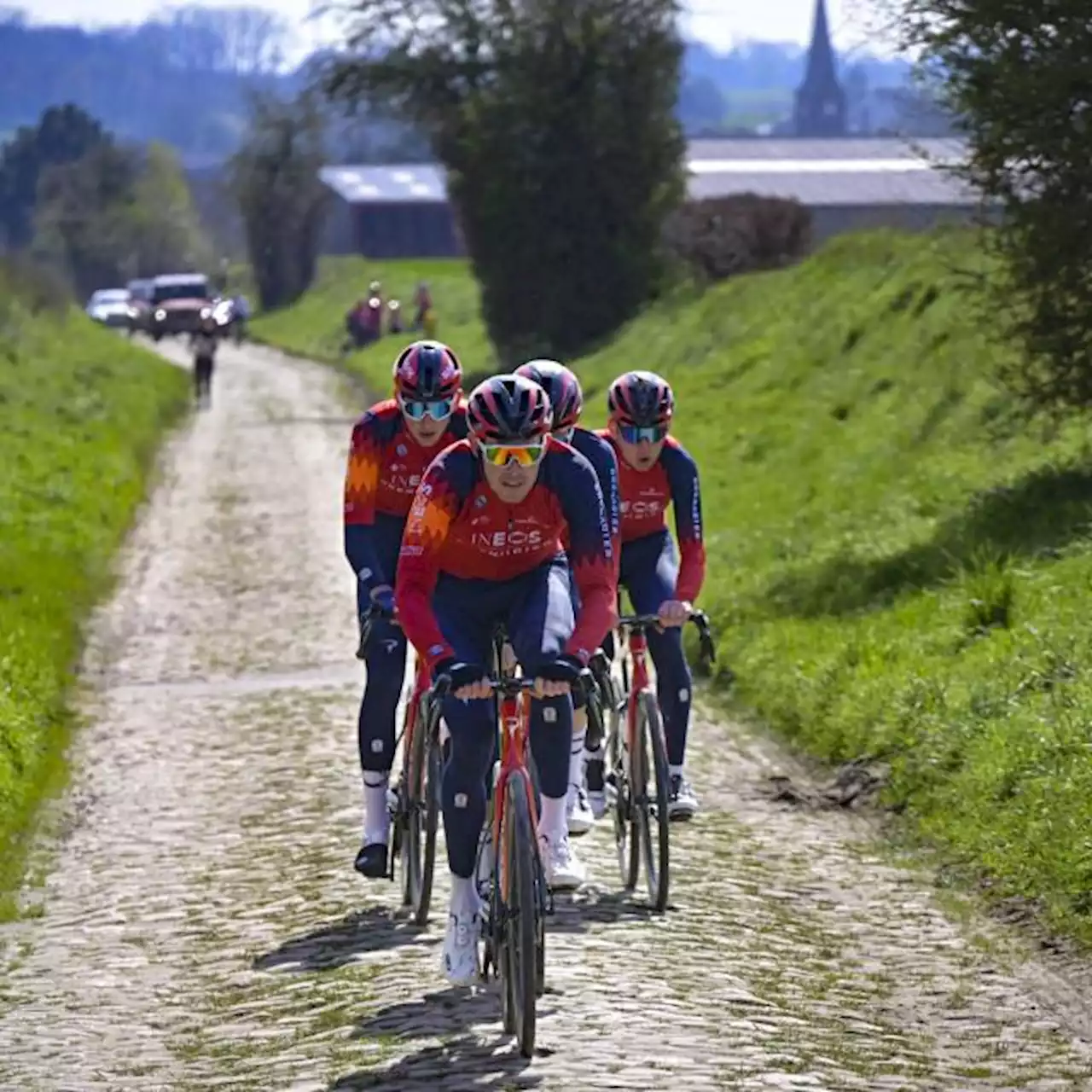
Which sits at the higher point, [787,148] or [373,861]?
[787,148]

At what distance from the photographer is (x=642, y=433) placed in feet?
35.4

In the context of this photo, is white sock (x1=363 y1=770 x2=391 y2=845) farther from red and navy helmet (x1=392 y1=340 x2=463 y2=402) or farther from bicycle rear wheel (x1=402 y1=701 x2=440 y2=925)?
red and navy helmet (x1=392 y1=340 x2=463 y2=402)

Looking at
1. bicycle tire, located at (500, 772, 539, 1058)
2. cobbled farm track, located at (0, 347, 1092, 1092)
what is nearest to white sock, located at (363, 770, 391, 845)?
cobbled farm track, located at (0, 347, 1092, 1092)

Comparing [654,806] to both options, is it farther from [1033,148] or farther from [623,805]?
[1033,148]

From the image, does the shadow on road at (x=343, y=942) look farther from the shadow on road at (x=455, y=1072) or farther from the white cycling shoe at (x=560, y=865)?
the shadow on road at (x=455, y=1072)

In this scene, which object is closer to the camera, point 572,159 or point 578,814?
point 578,814

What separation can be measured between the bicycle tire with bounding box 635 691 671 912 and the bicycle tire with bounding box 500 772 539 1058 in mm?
1912

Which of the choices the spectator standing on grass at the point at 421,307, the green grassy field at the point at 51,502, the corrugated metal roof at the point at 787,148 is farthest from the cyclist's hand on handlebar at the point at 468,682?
the corrugated metal roof at the point at 787,148

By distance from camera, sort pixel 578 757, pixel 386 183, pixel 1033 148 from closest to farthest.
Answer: pixel 578 757, pixel 1033 148, pixel 386 183

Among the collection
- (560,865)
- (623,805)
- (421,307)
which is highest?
(560,865)

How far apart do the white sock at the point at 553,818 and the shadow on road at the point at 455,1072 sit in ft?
3.72

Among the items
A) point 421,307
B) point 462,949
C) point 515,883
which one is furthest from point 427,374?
point 421,307

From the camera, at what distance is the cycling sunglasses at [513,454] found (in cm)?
821

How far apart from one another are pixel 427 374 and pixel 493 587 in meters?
1.55
